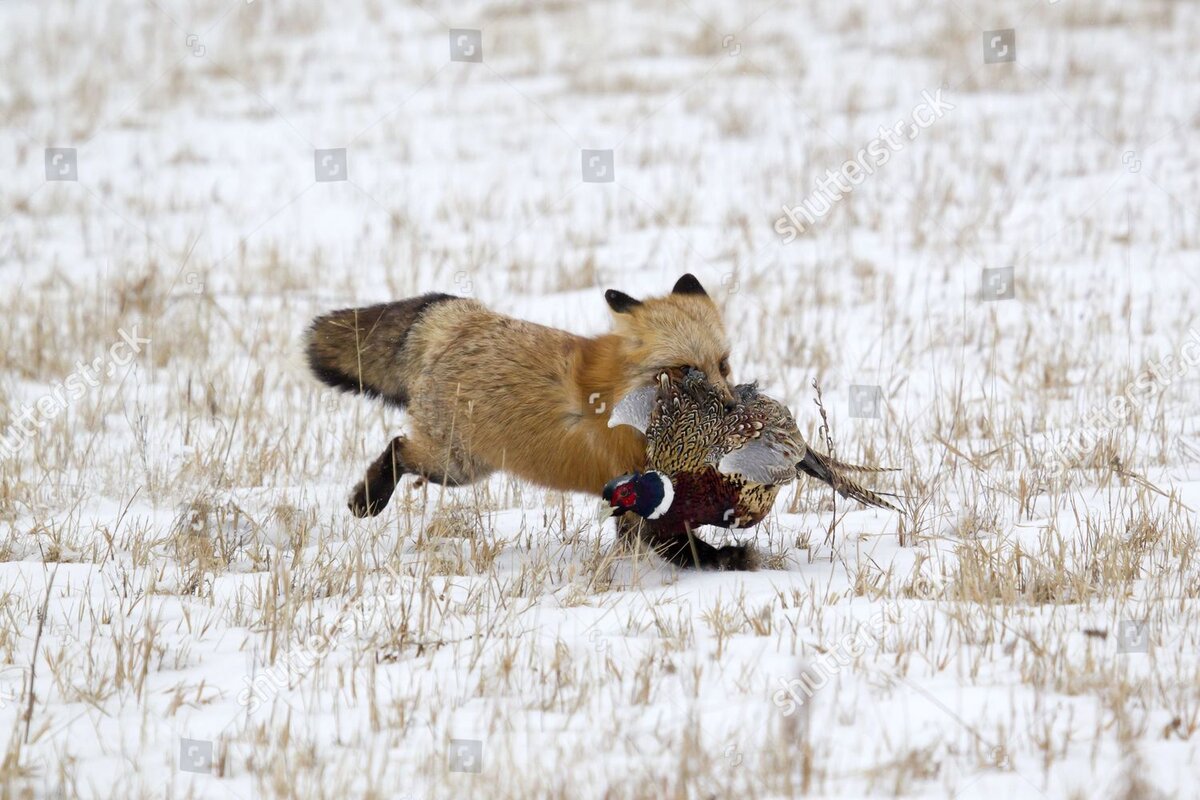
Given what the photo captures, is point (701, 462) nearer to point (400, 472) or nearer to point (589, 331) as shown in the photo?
point (400, 472)

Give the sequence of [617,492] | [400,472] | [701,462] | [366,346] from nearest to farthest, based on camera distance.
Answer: [617,492] < [701,462] < [400,472] < [366,346]

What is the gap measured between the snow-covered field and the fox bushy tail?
0.51 meters

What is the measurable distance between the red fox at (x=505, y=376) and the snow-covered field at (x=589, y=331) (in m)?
0.32

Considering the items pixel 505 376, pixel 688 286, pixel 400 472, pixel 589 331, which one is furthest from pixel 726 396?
pixel 589 331

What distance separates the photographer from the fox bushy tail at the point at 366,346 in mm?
6434

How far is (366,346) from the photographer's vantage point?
6461 millimetres

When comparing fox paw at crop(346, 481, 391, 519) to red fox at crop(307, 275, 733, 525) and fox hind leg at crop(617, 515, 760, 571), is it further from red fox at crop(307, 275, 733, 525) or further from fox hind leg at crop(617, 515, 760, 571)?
fox hind leg at crop(617, 515, 760, 571)

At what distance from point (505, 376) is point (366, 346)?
998mm

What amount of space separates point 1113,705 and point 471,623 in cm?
226

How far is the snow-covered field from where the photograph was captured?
3.80 metres

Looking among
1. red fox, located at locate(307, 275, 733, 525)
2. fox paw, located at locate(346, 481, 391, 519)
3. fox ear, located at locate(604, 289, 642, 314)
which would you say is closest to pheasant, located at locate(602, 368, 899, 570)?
red fox, located at locate(307, 275, 733, 525)

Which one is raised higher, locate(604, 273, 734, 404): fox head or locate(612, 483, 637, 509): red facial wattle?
locate(604, 273, 734, 404): fox head

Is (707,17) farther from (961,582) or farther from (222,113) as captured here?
(961,582)

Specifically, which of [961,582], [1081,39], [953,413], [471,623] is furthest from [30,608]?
[1081,39]
